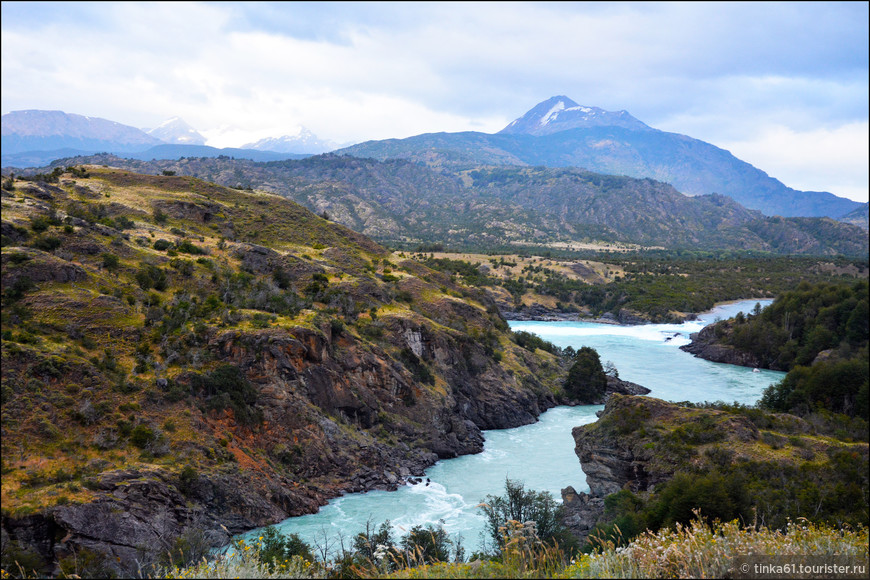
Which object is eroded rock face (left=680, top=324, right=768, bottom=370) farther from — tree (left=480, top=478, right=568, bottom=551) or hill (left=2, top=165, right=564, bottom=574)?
tree (left=480, top=478, right=568, bottom=551)

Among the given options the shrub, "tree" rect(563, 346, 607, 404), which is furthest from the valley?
"tree" rect(563, 346, 607, 404)

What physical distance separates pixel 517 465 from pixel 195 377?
20.9 metres

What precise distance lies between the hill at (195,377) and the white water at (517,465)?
1322mm

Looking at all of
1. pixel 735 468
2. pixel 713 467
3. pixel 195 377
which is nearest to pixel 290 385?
pixel 195 377

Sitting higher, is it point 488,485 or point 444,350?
point 444,350

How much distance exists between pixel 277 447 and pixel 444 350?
18233mm

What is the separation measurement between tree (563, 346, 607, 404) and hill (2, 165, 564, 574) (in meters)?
1.89

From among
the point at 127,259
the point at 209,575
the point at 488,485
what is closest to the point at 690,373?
the point at 488,485

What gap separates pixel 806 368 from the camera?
1797 cm

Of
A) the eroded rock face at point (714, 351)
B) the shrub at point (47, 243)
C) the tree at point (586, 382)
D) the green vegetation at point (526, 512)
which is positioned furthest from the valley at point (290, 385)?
the green vegetation at point (526, 512)

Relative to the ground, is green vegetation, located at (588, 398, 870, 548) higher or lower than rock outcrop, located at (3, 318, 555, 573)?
higher

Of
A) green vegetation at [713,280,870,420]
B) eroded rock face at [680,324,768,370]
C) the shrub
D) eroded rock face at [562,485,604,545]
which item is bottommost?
eroded rock face at [562,485,604,545]

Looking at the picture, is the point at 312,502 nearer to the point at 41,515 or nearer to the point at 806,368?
the point at 41,515

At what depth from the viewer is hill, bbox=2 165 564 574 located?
21.6 meters
